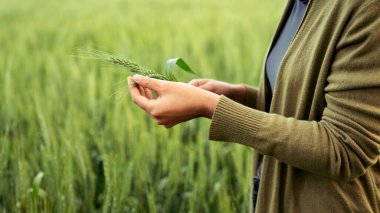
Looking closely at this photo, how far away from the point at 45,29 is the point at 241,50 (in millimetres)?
1455

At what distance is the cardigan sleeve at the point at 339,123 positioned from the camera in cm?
68

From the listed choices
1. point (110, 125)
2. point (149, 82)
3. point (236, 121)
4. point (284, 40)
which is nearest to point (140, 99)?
point (149, 82)

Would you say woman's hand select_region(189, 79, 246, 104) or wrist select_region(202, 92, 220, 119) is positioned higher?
wrist select_region(202, 92, 220, 119)

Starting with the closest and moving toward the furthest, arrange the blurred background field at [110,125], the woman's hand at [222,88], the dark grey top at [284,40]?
the dark grey top at [284,40], the woman's hand at [222,88], the blurred background field at [110,125]

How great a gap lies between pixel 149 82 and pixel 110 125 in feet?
3.05

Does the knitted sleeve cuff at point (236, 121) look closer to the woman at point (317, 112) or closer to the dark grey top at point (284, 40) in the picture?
the woman at point (317, 112)

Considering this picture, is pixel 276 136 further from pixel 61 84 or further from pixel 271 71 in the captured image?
pixel 61 84

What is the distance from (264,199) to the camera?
2.73 feet

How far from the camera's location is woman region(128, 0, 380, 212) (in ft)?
2.27

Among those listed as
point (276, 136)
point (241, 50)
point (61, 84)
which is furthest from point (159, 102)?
point (241, 50)

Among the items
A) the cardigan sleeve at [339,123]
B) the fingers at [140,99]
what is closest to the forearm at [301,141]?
the cardigan sleeve at [339,123]

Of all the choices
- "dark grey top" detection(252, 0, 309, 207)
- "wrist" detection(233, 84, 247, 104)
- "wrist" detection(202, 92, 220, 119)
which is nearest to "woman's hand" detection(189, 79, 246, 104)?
"wrist" detection(233, 84, 247, 104)

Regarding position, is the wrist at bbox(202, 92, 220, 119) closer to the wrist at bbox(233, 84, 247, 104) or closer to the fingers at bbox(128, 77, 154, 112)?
the fingers at bbox(128, 77, 154, 112)

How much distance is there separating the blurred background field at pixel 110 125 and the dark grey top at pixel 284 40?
0.78ft
